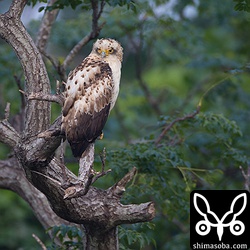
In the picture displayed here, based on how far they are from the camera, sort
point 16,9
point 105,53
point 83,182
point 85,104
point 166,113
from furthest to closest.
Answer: point 166,113 < point 105,53 < point 16,9 < point 85,104 < point 83,182

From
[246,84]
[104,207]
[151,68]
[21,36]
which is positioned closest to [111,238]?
[104,207]

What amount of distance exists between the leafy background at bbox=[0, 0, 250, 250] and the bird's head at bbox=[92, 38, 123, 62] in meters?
0.36

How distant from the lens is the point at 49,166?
5801mm

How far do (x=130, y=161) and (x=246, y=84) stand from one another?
263 inches

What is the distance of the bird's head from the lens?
6.40 metres

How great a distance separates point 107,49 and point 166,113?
4625mm

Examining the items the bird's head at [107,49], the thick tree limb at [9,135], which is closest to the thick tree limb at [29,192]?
the thick tree limb at [9,135]

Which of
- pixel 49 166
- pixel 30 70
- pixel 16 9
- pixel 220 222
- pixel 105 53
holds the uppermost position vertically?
pixel 16 9

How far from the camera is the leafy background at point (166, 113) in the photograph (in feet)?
23.1

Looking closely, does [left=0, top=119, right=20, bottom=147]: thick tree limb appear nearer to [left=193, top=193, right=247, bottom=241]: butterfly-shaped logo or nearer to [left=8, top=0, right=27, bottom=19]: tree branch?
[left=8, top=0, right=27, bottom=19]: tree branch

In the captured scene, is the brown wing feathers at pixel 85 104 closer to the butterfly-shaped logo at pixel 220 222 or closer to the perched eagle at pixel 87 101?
Result: the perched eagle at pixel 87 101

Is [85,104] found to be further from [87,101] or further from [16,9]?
[16,9]

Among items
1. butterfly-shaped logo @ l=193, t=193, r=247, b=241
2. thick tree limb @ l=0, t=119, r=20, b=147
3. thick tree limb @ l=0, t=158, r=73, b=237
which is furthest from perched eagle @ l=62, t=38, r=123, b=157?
thick tree limb @ l=0, t=158, r=73, b=237

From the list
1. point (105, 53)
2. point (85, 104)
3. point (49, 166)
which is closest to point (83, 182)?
point (49, 166)
